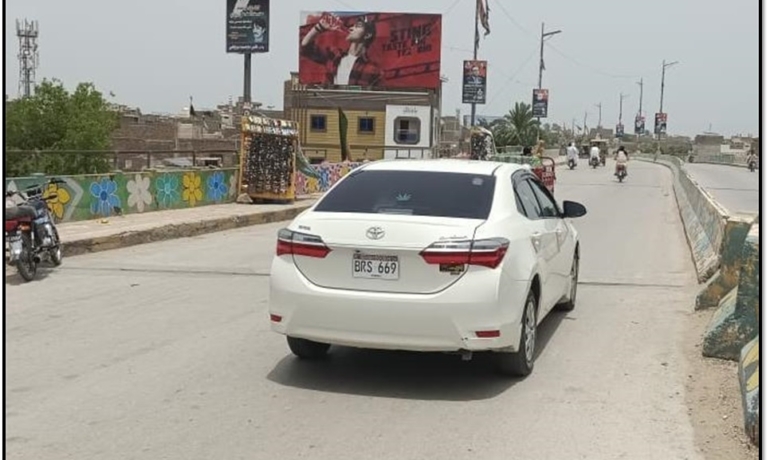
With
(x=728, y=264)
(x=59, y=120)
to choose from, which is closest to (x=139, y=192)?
(x=728, y=264)

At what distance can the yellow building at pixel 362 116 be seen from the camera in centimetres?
6744

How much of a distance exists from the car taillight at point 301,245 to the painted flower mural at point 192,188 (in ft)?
43.3

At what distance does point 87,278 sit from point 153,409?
5602 mm

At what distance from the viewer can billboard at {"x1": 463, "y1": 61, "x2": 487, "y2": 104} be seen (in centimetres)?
5150

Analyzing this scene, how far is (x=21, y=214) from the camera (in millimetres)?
10188

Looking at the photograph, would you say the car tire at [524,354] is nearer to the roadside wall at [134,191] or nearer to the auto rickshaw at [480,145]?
the roadside wall at [134,191]

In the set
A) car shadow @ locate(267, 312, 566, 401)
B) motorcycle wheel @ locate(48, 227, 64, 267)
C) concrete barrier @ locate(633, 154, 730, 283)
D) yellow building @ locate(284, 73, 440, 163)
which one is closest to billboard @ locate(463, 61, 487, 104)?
yellow building @ locate(284, 73, 440, 163)

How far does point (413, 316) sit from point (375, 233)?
1.99 feet

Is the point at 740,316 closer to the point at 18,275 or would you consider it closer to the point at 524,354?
the point at 524,354

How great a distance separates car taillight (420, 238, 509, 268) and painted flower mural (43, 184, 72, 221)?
10.3 m

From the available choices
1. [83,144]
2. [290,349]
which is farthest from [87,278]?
[83,144]

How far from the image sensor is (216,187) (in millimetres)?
20016

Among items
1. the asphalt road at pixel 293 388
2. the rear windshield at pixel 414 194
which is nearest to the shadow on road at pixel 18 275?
the asphalt road at pixel 293 388

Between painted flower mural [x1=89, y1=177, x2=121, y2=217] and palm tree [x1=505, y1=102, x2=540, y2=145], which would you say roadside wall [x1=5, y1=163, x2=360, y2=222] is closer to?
painted flower mural [x1=89, y1=177, x2=121, y2=217]
